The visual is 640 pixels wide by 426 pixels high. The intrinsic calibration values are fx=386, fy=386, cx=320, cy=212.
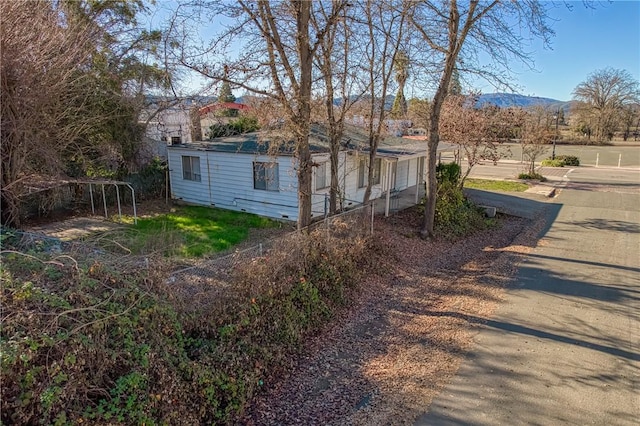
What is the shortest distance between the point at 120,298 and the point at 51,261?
788 millimetres

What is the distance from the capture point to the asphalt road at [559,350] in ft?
14.0

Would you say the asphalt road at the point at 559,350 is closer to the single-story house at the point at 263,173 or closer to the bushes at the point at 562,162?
the single-story house at the point at 263,173

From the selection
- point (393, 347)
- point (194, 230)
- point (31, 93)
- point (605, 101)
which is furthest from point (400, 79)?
point (605, 101)

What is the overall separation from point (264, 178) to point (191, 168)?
364 cm

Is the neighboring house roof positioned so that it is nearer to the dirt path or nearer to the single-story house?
the single-story house

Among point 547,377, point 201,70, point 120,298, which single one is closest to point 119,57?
point 201,70

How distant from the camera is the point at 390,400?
445cm

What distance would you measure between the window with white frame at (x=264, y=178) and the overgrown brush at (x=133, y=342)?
692 cm

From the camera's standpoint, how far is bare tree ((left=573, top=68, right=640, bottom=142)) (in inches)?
2045

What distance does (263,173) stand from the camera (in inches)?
500

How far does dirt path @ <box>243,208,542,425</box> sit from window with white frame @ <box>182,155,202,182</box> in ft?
26.0

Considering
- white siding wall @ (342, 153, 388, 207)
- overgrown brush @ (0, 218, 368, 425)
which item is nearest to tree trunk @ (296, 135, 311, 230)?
overgrown brush @ (0, 218, 368, 425)

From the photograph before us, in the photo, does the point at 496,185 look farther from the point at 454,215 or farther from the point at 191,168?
the point at 191,168

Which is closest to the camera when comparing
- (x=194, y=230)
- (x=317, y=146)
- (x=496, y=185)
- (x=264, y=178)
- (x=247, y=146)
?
(x=194, y=230)
